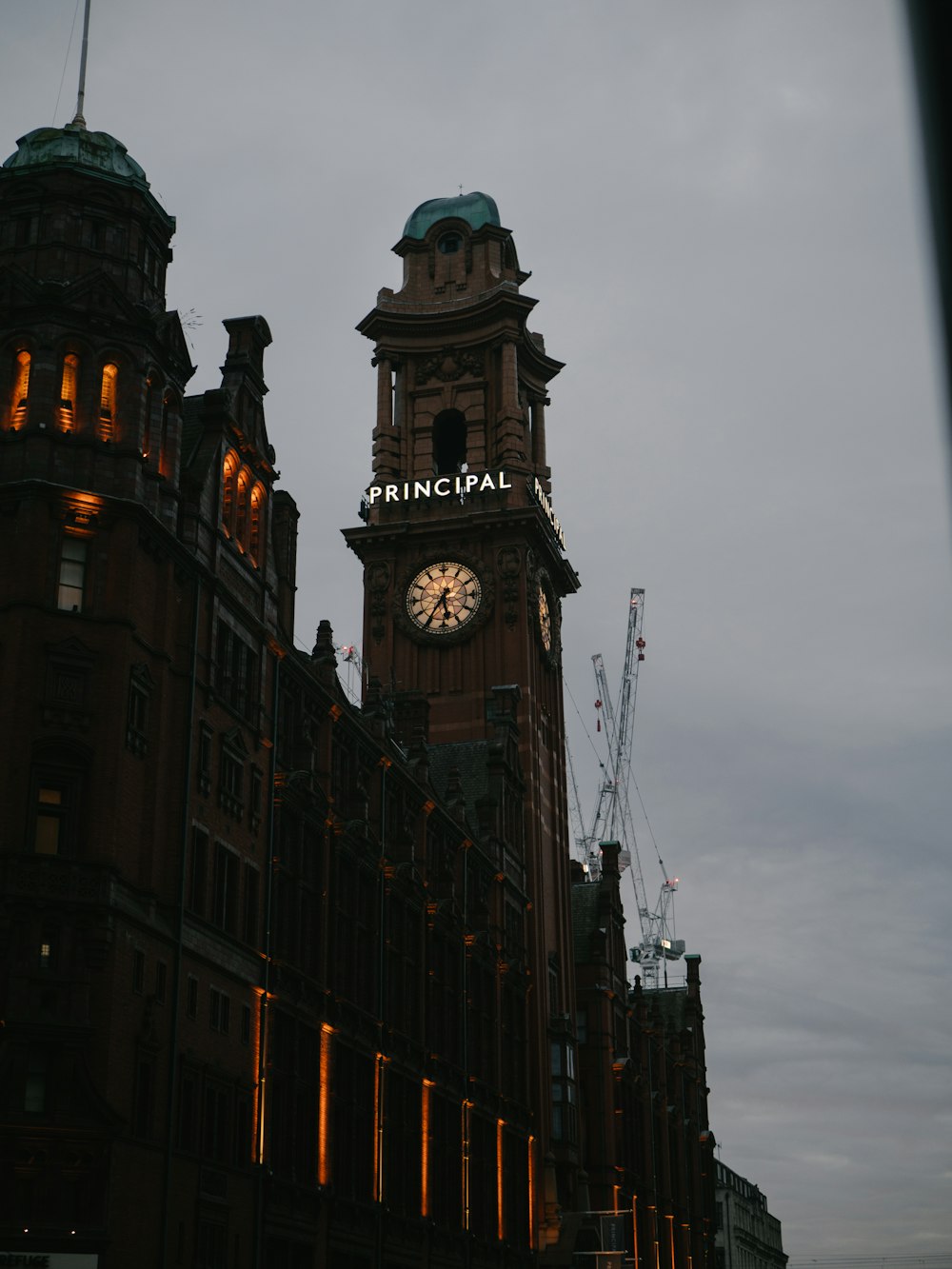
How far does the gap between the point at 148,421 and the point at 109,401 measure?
5.51 ft

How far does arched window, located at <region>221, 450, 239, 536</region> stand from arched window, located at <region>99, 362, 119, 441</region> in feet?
25.4

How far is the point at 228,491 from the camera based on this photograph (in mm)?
69875

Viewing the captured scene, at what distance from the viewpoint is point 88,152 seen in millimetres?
67062

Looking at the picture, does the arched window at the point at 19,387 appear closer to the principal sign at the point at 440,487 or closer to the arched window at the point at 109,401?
the arched window at the point at 109,401

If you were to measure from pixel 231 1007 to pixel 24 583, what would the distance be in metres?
18.8

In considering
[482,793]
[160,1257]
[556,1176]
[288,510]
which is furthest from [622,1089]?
[160,1257]

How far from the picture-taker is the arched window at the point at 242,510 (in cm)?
7025

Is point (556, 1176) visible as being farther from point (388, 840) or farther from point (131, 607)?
point (131, 607)

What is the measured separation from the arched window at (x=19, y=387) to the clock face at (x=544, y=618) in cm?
8715

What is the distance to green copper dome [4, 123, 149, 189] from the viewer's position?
2596 inches

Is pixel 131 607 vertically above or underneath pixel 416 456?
underneath

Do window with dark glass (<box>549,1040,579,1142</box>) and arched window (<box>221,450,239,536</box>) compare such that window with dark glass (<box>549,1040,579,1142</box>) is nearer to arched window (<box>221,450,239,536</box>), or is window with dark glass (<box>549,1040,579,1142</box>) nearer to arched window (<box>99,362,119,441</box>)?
arched window (<box>221,450,239,536</box>)

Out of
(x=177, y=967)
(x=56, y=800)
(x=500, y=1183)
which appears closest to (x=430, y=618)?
(x=500, y=1183)

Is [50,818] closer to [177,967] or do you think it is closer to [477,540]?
[177,967]
